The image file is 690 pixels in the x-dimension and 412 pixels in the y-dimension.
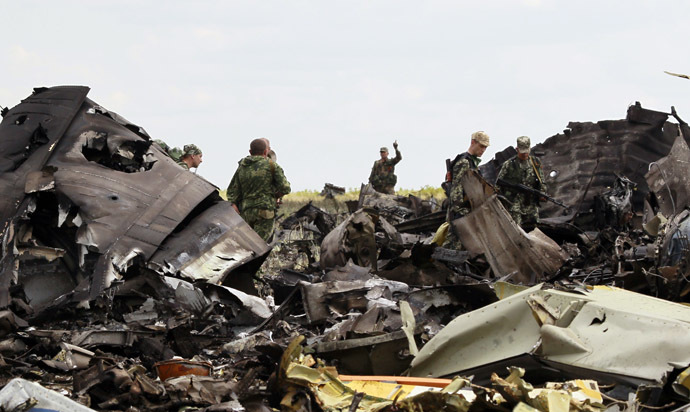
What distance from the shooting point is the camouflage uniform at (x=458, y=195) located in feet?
30.4

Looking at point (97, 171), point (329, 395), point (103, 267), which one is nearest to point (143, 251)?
point (103, 267)

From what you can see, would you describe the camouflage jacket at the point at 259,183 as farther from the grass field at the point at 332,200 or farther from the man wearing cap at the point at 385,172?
the man wearing cap at the point at 385,172

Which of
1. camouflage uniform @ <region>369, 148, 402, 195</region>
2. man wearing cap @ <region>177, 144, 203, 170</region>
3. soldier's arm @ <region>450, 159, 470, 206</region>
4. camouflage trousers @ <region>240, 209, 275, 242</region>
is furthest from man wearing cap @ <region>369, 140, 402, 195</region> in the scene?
soldier's arm @ <region>450, 159, 470, 206</region>

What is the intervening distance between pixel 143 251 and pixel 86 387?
8.84 feet

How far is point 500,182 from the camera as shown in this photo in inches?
420

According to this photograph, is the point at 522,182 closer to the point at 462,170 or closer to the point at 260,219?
the point at 462,170

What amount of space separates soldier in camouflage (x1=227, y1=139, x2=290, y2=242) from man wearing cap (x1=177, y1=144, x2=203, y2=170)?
78cm

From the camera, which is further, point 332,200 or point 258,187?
point 332,200

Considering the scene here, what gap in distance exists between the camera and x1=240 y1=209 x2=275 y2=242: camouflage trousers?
10453 mm

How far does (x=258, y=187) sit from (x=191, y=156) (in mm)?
1224

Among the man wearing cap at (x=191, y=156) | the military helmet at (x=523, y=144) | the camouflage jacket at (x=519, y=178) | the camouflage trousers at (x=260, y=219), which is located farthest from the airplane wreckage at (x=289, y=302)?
the man wearing cap at (x=191, y=156)

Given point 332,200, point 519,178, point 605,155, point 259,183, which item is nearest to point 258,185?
point 259,183

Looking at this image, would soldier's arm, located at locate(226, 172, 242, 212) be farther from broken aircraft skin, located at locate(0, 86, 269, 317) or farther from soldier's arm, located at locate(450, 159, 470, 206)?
soldier's arm, located at locate(450, 159, 470, 206)

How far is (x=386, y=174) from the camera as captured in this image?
68.1 feet
